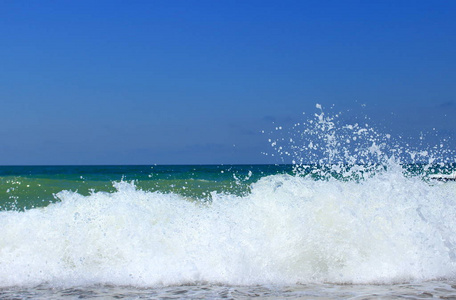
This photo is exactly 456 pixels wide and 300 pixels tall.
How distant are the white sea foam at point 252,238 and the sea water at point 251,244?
12mm

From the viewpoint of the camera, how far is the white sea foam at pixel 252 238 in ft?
17.1

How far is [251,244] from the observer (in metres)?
5.55

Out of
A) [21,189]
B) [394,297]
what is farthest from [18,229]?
[21,189]

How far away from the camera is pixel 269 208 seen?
6176mm

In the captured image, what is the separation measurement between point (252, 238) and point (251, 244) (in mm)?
108

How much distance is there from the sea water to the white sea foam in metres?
0.01

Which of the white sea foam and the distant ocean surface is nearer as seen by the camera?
the distant ocean surface

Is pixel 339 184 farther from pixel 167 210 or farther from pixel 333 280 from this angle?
pixel 167 210

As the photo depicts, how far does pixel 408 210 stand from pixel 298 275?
65.7 inches

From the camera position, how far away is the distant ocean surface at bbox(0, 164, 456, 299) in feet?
16.2

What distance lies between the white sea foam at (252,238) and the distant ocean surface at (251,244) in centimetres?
1

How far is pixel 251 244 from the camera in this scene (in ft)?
18.2

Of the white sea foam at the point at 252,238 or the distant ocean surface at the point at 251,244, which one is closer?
the distant ocean surface at the point at 251,244

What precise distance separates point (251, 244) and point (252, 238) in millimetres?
108
